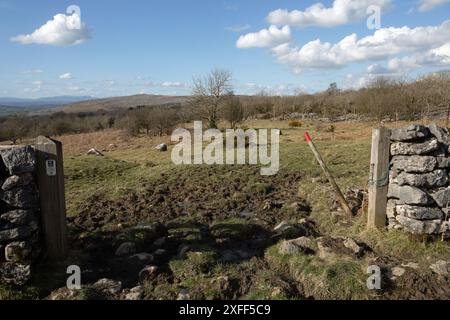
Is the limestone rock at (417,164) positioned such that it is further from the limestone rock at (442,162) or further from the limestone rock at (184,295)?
the limestone rock at (184,295)

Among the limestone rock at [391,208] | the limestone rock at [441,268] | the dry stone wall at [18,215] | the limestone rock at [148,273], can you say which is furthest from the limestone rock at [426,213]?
the dry stone wall at [18,215]

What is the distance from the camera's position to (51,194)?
544 cm

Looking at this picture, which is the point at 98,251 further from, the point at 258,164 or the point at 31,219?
the point at 258,164

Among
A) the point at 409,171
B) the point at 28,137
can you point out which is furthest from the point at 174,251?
the point at 28,137

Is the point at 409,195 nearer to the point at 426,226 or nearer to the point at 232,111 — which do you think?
the point at 426,226

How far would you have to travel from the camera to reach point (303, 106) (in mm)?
52125

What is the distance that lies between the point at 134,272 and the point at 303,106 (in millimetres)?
49426

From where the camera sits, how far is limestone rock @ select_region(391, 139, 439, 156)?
590 cm

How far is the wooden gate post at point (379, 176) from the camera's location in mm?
6207

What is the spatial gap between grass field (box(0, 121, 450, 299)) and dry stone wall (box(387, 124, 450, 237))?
30cm

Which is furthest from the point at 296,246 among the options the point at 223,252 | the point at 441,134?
the point at 441,134

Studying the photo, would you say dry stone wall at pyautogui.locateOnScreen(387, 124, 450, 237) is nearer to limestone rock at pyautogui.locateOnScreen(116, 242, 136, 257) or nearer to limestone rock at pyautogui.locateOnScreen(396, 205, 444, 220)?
limestone rock at pyautogui.locateOnScreen(396, 205, 444, 220)

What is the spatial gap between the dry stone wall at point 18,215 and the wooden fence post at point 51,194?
13 centimetres

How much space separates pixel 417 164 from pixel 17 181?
6.27 metres
